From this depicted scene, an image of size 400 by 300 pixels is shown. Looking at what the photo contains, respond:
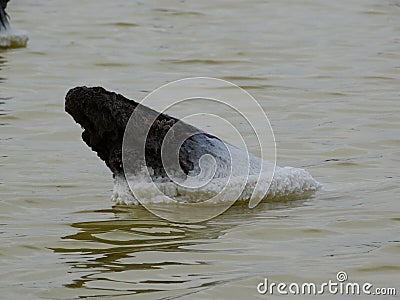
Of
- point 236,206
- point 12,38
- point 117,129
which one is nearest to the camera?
point 117,129

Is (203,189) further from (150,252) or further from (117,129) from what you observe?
(150,252)

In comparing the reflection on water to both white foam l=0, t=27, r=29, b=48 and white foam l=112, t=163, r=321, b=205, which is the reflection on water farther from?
white foam l=0, t=27, r=29, b=48

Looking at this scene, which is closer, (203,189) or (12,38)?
(203,189)

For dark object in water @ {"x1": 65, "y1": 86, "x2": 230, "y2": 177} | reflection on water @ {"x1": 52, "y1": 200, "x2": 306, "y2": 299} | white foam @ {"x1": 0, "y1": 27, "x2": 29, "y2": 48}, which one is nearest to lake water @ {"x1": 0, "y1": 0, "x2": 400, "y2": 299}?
reflection on water @ {"x1": 52, "y1": 200, "x2": 306, "y2": 299}

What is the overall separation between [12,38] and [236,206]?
654 cm

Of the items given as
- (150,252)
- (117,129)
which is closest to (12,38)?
(117,129)

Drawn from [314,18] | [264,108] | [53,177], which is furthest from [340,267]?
[314,18]

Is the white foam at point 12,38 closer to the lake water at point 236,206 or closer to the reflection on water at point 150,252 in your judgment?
the lake water at point 236,206

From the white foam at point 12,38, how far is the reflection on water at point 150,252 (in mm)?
6214

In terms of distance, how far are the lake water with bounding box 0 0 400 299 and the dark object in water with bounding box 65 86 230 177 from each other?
12.3 inches

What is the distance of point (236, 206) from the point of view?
19.4 ft

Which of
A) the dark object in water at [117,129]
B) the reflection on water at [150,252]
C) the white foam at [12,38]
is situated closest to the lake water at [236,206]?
the reflection on water at [150,252]

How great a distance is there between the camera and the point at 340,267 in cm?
473

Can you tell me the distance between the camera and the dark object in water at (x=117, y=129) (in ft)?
18.6
